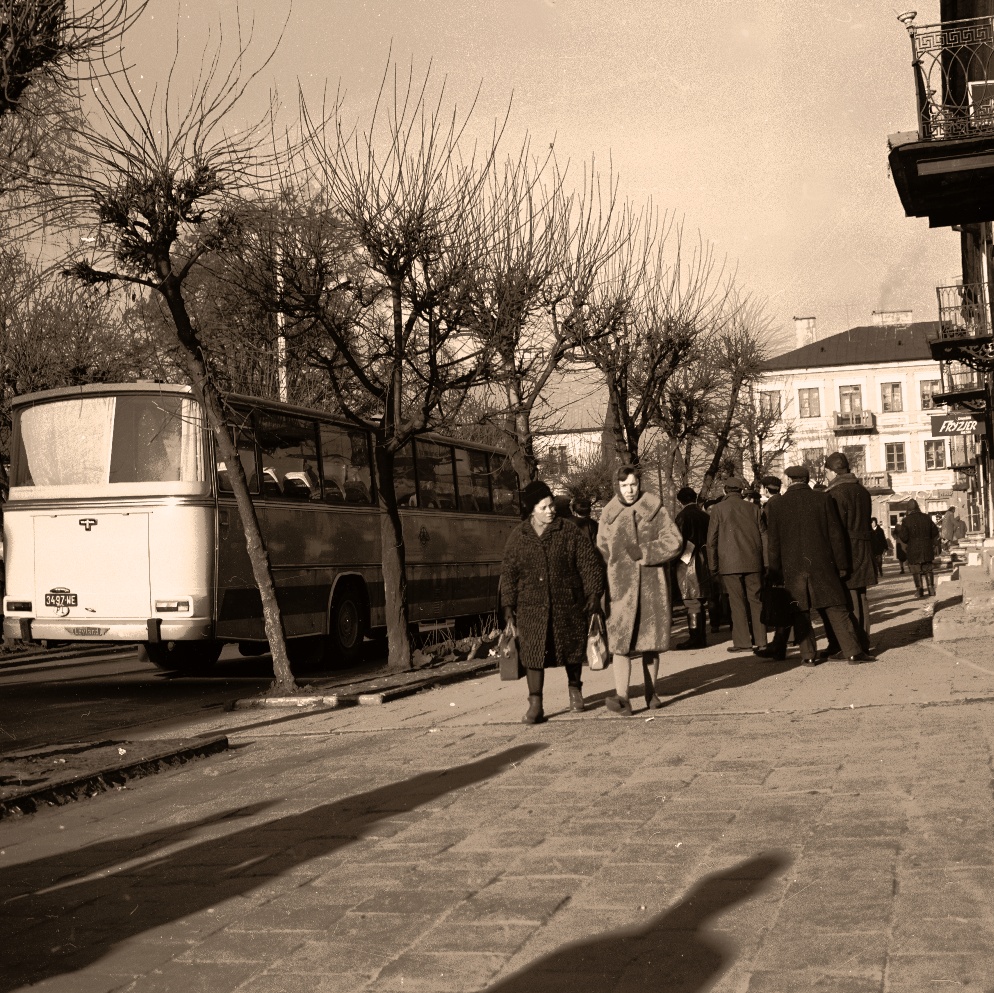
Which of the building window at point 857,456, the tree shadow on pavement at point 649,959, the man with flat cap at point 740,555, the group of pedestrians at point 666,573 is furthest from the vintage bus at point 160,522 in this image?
the building window at point 857,456

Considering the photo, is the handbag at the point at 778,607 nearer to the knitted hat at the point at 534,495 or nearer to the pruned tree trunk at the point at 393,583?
the knitted hat at the point at 534,495

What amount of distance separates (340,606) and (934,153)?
33.0 ft

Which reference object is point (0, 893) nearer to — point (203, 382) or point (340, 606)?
point (203, 382)

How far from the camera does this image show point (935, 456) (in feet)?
285

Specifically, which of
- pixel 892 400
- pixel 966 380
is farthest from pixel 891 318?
pixel 966 380

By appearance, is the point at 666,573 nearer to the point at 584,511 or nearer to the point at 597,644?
the point at 597,644

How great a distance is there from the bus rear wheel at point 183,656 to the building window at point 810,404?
7452 centimetres

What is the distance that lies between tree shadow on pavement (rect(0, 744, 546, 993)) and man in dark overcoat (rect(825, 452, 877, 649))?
6506 millimetres

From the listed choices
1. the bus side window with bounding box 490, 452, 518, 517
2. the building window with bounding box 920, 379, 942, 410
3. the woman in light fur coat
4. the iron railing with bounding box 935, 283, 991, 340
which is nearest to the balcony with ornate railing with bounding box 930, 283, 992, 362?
the iron railing with bounding box 935, 283, 991, 340

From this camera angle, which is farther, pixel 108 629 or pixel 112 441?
pixel 112 441

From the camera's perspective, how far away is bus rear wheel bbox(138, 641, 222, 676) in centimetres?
1945

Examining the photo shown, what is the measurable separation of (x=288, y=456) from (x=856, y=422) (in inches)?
2944

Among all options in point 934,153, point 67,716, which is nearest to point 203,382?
point 67,716

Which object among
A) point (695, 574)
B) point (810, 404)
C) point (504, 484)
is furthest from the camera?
point (810, 404)
